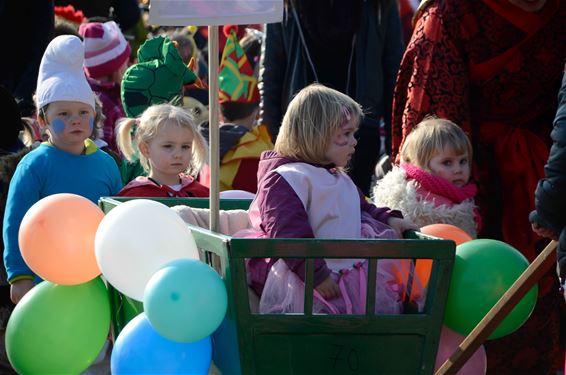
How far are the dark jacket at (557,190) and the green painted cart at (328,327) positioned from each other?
0.33m

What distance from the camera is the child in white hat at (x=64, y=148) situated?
5707 mm

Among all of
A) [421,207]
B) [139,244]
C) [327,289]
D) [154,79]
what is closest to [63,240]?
[139,244]

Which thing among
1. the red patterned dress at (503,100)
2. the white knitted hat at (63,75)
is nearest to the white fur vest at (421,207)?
the red patterned dress at (503,100)

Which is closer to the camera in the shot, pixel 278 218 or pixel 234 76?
pixel 278 218

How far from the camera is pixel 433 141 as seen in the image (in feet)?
18.1

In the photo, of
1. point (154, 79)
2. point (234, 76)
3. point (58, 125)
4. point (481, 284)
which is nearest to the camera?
point (481, 284)

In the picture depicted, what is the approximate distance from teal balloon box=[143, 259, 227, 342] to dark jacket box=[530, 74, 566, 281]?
3.42ft

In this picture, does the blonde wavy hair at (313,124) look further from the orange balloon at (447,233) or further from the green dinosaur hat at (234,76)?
the green dinosaur hat at (234,76)

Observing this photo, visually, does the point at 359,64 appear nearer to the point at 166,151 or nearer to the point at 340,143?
the point at 166,151

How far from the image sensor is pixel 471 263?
4.19 m

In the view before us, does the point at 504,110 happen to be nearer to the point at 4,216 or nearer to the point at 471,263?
the point at 471,263

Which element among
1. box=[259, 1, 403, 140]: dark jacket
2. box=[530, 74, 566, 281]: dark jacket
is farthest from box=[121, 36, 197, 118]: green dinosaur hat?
box=[530, 74, 566, 281]: dark jacket

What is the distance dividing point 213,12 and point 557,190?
1257 millimetres

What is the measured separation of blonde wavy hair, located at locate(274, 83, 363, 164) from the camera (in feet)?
15.0
